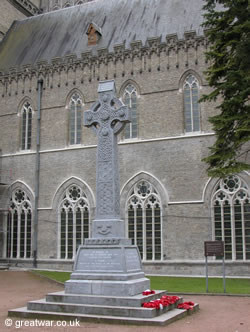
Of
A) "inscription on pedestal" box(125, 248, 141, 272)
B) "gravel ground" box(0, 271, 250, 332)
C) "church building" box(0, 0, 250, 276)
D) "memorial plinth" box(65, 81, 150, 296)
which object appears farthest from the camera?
"church building" box(0, 0, 250, 276)

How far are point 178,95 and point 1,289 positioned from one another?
12952mm

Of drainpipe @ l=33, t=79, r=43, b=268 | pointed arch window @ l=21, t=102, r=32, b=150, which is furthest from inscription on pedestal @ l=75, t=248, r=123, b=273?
pointed arch window @ l=21, t=102, r=32, b=150

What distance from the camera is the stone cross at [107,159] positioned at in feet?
33.6

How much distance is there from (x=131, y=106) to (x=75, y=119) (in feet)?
11.5

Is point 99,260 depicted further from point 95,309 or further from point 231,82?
point 231,82

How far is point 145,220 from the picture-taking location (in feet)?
72.2

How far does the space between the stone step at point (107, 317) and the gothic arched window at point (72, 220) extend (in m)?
13.8

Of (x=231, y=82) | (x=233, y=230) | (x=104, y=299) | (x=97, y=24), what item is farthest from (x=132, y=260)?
(x=97, y=24)

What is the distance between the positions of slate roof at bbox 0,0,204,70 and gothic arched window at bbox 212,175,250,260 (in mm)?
8929

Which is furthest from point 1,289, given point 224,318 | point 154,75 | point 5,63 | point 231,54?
point 5,63

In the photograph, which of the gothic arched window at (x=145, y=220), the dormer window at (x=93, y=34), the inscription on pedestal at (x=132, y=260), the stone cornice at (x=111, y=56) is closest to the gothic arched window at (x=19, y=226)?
the gothic arched window at (x=145, y=220)

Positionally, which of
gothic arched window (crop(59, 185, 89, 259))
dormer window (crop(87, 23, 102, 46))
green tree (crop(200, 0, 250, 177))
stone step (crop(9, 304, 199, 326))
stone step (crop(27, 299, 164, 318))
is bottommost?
stone step (crop(9, 304, 199, 326))

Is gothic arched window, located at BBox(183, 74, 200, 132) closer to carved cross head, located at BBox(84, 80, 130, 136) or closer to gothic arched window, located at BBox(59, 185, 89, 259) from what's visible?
gothic arched window, located at BBox(59, 185, 89, 259)

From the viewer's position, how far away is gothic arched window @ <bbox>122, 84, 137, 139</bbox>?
915 inches
